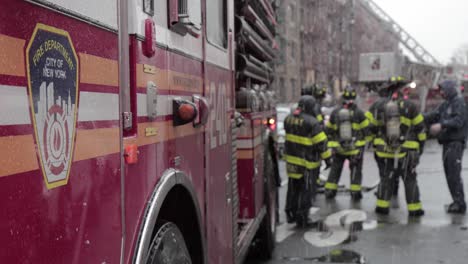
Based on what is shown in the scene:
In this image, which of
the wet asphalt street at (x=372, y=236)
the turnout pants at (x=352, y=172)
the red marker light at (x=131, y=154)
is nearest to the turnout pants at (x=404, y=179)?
the wet asphalt street at (x=372, y=236)

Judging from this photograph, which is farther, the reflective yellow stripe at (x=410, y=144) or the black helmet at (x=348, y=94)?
the black helmet at (x=348, y=94)

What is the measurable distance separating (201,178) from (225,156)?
0.71m

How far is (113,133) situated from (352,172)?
8182 mm

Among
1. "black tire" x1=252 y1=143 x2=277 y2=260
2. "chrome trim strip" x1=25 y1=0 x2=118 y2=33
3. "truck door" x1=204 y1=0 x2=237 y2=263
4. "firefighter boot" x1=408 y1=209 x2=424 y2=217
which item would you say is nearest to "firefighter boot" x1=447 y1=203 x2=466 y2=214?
"firefighter boot" x1=408 y1=209 x2=424 y2=217

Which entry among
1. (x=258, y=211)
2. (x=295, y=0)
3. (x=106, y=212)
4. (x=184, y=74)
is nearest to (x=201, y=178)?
(x=184, y=74)

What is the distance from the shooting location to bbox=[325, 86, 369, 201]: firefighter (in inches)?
381

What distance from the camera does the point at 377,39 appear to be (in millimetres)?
42094

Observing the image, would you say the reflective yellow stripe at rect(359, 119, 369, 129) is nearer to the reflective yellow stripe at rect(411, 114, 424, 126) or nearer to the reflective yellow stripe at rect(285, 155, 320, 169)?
the reflective yellow stripe at rect(411, 114, 424, 126)

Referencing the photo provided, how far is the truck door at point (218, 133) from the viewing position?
10.7 feet

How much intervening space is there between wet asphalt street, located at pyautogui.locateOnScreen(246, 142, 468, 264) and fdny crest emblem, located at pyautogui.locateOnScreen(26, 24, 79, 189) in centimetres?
469

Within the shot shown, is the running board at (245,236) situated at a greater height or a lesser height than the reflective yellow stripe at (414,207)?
greater

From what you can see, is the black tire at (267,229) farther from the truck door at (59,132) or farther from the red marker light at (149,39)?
the truck door at (59,132)

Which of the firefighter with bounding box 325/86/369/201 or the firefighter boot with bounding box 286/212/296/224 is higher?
the firefighter with bounding box 325/86/369/201

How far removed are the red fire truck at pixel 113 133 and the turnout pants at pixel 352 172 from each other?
6.11 m
